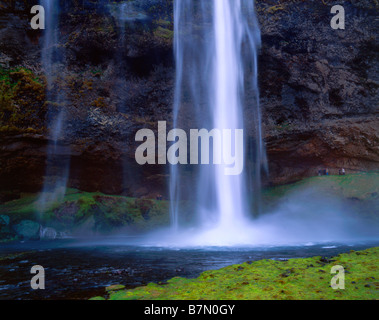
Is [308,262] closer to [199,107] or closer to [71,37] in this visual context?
[199,107]

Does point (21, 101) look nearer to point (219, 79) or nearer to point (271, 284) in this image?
point (219, 79)

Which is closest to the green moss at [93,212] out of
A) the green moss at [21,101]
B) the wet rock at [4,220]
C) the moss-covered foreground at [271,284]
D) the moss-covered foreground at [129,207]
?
the moss-covered foreground at [129,207]

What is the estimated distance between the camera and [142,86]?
24562 mm

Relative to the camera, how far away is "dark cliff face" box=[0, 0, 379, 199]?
22.6 m

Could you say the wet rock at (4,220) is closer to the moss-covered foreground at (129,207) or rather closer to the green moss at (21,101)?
the moss-covered foreground at (129,207)

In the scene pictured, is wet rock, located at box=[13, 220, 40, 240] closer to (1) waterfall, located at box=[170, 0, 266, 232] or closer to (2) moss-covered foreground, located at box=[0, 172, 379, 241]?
(2) moss-covered foreground, located at box=[0, 172, 379, 241]

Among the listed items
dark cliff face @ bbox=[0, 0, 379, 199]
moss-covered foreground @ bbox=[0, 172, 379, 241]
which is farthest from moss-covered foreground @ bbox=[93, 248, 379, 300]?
dark cliff face @ bbox=[0, 0, 379, 199]

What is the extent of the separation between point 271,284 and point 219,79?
19.7 metres

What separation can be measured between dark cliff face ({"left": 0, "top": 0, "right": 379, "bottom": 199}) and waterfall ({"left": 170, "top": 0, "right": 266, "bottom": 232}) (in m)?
0.94

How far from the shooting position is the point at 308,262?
8.09 metres

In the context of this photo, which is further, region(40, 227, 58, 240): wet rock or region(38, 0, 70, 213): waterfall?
region(38, 0, 70, 213): waterfall

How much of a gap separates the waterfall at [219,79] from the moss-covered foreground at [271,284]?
14.3 meters
